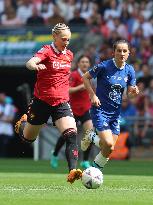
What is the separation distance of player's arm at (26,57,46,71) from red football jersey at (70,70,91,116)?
6.01 meters

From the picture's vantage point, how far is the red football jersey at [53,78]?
1356cm

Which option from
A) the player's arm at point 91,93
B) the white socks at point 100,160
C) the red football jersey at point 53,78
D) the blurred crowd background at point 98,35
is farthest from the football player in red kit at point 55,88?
the blurred crowd background at point 98,35

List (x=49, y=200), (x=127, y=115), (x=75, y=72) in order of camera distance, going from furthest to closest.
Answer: (x=127, y=115) → (x=75, y=72) → (x=49, y=200)

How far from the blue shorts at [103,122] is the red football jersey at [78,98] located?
509 centimetres

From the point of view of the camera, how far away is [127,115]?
82.2 feet

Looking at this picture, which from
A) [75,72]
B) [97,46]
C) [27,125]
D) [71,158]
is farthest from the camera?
[97,46]

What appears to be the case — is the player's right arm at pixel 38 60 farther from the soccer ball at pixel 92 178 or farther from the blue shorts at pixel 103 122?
the soccer ball at pixel 92 178

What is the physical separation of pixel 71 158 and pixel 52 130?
489 inches

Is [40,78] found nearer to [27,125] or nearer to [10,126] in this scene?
[27,125]

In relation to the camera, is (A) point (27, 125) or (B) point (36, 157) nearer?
(A) point (27, 125)

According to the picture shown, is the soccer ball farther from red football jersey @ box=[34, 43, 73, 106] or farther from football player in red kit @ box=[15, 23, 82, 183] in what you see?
red football jersey @ box=[34, 43, 73, 106]

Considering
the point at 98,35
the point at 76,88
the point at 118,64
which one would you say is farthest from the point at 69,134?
the point at 98,35

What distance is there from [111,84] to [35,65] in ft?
6.16

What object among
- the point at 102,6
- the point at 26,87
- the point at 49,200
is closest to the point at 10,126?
the point at 26,87
